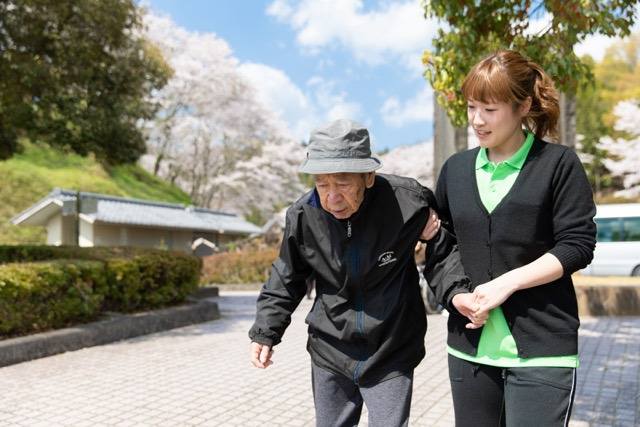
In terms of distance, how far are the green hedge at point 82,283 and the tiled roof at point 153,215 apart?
1138 cm

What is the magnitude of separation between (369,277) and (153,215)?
26.1m

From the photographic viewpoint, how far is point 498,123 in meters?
2.08

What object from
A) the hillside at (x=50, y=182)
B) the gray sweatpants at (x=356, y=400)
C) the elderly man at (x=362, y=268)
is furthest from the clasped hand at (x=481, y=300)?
the hillside at (x=50, y=182)

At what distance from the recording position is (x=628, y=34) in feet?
14.8

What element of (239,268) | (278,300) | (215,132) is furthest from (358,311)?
(215,132)

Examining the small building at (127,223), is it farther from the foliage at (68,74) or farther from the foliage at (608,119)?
the foliage at (608,119)

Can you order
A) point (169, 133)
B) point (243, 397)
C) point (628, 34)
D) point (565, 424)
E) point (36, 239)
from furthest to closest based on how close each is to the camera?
point (169, 133) < point (36, 239) < point (243, 397) < point (628, 34) < point (565, 424)

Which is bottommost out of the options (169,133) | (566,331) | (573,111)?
(566,331)

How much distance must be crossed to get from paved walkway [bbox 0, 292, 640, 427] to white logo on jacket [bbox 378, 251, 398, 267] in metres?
2.73

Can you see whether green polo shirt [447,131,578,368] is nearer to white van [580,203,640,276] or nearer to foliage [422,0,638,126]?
foliage [422,0,638,126]

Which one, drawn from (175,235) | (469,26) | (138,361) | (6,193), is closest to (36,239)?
(6,193)

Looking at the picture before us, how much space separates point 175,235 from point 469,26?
25642 mm

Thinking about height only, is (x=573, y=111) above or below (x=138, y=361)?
above

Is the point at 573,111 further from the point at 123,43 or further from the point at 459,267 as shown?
the point at 459,267
